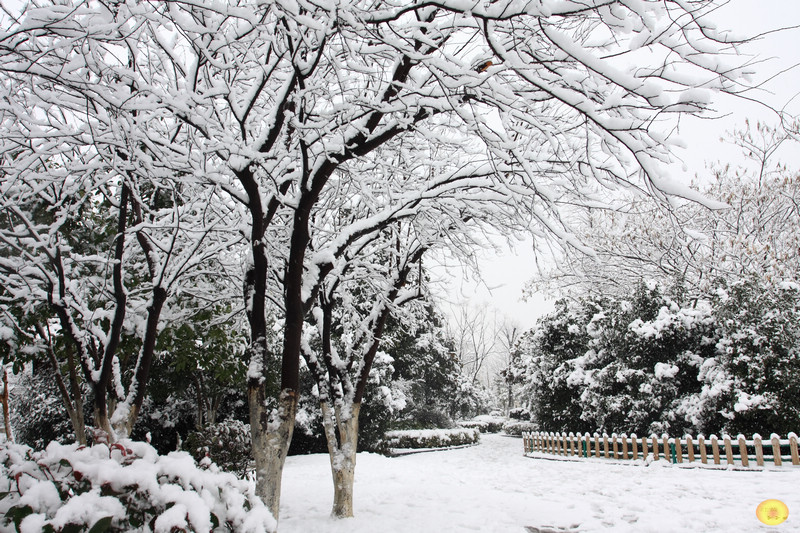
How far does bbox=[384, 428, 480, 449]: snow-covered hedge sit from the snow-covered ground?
5968mm

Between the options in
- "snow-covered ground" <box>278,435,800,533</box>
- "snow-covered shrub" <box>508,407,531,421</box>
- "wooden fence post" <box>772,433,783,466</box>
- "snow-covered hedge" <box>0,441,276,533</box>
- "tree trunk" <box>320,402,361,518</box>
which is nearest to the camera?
"snow-covered hedge" <box>0,441,276,533</box>

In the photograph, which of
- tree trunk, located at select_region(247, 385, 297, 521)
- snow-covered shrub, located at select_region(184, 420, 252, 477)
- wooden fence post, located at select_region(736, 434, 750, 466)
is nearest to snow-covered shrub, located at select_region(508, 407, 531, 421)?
wooden fence post, located at select_region(736, 434, 750, 466)

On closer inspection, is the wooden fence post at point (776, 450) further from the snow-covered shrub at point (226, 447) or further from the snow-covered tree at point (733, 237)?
the snow-covered shrub at point (226, 447)

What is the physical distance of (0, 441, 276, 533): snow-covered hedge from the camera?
1.79 m

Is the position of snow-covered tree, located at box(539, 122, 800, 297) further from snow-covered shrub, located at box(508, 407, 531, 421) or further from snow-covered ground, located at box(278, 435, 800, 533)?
snow-covered shrub, located at box(508, 407, 531, 421)

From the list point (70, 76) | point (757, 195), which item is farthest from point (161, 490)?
point (757, 195)

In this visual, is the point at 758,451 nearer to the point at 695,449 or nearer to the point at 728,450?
the point at 728,450

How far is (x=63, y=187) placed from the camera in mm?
5273

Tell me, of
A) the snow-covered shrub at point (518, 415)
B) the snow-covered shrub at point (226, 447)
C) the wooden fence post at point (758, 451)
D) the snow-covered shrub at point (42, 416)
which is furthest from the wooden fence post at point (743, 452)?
the snow-covered shrub at point (518, 415)

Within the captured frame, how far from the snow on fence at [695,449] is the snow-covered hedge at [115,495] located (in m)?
10.4

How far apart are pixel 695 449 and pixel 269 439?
11.9 meters

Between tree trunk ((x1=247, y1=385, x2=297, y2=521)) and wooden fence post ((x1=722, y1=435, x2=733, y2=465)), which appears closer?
tree trunk ((x1=247, y1=385, x2=297, y2=521))

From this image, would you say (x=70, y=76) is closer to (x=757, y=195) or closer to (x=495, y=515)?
(x=495, y=515)

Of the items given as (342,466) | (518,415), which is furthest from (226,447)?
(518,415)
